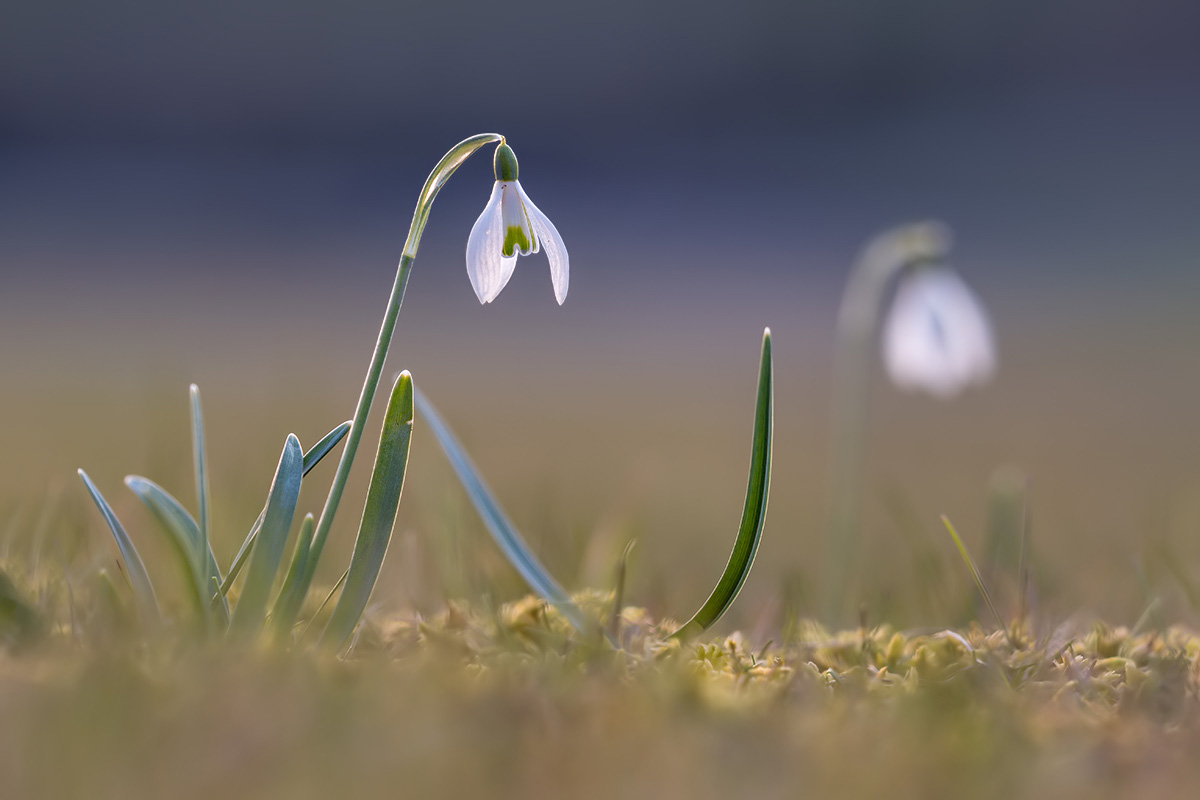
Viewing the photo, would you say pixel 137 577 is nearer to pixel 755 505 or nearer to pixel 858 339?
pixel 755 505

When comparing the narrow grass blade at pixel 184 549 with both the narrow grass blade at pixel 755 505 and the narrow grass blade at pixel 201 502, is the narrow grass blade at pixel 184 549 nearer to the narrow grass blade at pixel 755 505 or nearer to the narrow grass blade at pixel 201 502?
the narrow grass blade at pixel 201 502

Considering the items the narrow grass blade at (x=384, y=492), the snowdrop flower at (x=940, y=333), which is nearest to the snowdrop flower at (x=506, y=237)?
the narrow grass blade at (x=384, y=492)

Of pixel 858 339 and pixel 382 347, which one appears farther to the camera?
pixel 858 339

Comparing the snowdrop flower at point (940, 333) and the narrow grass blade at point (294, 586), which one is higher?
the snowdrop flower at point (940, 333)

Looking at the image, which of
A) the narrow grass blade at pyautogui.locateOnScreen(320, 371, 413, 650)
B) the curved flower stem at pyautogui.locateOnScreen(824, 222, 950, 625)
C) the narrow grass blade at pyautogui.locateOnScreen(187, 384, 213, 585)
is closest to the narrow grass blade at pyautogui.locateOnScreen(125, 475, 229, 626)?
the narrow grass blade at pyautogui.locateOnScreen(187, 384, 213, 585)

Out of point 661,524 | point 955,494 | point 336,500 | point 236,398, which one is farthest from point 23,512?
point 236,398

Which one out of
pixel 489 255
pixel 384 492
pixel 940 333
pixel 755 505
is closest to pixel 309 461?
pixel 384 492

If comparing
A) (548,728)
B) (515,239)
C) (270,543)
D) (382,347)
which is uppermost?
(515,239)
